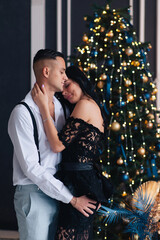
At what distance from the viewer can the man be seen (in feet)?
5.99

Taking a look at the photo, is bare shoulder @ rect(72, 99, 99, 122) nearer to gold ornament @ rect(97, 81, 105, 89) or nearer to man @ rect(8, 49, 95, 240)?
man @ rect(8, 49, 95, 240)

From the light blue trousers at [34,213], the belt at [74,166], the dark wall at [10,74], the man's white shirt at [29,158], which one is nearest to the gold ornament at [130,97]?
the belt at [74,166]

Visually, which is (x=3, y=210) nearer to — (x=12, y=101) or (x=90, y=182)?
(x=12, y=101)

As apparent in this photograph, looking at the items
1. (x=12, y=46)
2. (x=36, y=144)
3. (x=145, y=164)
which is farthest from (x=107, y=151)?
(x=12, y=46)

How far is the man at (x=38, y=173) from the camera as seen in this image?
183 centimetres

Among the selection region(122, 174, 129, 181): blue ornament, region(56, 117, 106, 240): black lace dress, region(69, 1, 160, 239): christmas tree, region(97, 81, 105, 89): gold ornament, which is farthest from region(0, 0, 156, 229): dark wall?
region(56, 117, 106, 240): black lace dress

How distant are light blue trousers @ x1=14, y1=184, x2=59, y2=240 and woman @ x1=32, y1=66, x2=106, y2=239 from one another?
8cm

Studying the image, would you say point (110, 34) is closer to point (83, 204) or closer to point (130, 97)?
point (130, 97)

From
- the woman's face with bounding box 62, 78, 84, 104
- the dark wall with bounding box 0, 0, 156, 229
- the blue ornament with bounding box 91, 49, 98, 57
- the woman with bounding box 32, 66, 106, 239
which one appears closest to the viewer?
the woman with bounding box 32, 66, 106, 239

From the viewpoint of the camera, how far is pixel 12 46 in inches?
186

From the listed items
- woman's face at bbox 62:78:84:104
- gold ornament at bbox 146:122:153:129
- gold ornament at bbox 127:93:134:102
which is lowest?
gold ornament at bbox 146:122:153:129

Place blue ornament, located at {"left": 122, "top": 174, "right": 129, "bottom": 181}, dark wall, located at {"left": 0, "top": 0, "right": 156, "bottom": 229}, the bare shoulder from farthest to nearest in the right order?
dark wall, located at {"left": 0, "top": 0, "right": 156, "bottom": 229}
blue ornament, located at {"left": 122, "top": 174, "right": 129, "bottom": 181}
the bare shoulder

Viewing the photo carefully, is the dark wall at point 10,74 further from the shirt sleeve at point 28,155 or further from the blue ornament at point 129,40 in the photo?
the shirt sleeve at point 28,155

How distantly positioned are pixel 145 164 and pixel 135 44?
1.12 metres
